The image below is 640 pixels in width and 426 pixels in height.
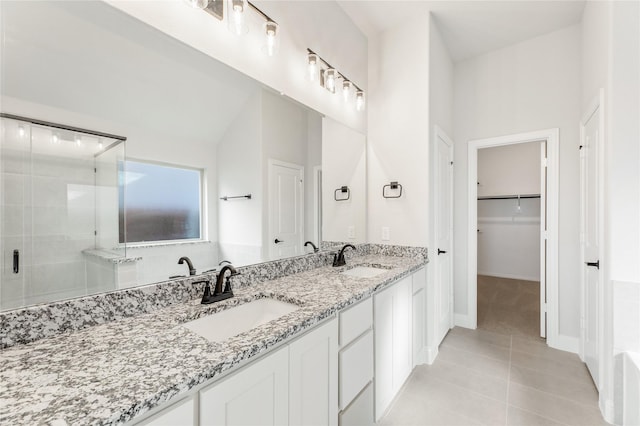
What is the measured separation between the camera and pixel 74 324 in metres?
0.97

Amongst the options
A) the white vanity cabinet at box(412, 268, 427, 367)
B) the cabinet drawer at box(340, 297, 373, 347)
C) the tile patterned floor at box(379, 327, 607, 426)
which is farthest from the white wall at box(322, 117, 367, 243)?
the tile patterned floor at box(379, 327, 607, 426)

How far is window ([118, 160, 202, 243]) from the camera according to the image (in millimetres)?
1140

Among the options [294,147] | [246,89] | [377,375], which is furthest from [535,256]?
[246,89]

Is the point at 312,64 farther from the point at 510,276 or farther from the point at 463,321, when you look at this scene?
the point at 510,276

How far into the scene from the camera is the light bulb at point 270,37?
1.66 metres

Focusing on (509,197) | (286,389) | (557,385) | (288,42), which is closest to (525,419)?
(557,385)

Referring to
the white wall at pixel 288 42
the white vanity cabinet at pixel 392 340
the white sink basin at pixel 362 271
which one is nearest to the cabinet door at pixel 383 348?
the white vanity cabinet at pixel 392 340

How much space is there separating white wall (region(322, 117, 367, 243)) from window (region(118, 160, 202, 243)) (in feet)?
3.68

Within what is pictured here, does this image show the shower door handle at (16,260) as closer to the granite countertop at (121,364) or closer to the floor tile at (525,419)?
the granite countertop at (121,364)

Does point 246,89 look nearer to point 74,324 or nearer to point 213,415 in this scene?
point 74,324

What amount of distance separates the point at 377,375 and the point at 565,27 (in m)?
3.59

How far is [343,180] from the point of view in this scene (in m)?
2.55

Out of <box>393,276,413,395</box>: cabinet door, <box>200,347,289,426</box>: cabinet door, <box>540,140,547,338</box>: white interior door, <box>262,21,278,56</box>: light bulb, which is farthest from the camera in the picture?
<box>540,140,547,338</box>: white interior door

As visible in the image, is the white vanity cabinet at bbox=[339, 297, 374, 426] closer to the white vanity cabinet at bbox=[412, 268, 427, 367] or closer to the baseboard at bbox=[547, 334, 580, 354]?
the white vanity cabinet at bbox=[412, 268, 427, 367]
